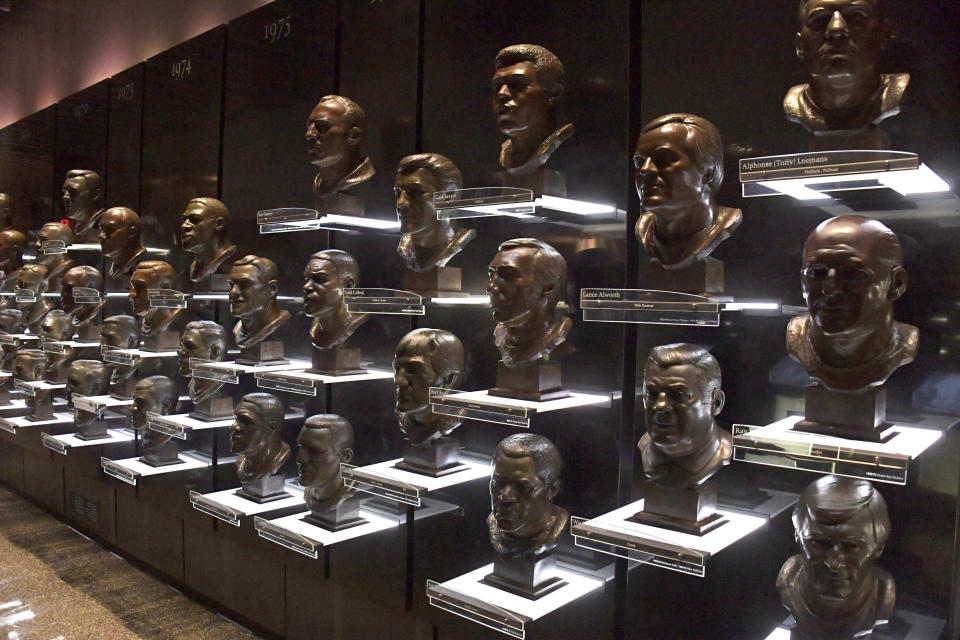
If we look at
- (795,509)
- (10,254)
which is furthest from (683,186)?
(10,254)

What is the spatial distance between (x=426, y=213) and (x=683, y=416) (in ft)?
4.81

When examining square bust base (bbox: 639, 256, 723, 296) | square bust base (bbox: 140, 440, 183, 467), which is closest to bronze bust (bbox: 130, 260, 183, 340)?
square bust base (bbox: 140, 440, 183, 467)

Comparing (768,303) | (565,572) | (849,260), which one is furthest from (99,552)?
(849,260)

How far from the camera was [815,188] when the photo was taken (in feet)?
6.84

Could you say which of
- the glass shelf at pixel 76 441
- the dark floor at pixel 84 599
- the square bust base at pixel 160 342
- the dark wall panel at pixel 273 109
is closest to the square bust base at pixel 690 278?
the dark wall panel at pixel 273 109

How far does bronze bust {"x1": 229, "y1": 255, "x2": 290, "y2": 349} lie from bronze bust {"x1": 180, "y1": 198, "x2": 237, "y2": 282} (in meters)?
0.50

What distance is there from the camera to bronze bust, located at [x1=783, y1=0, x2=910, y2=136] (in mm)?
1933

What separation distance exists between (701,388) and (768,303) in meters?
→ 0.41

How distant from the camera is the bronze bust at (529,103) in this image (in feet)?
8.84

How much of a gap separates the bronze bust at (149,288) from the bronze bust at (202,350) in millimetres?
550

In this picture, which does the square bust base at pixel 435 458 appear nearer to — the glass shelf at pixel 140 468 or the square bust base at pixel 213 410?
the square bust base at pixel 213 410

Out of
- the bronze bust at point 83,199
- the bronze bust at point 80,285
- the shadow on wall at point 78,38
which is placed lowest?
the bronze bust at point 80,285

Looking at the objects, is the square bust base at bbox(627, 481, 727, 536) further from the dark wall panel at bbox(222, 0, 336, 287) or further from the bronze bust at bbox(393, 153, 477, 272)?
the dark wall panel at bbox(222, 0, 336, 287)

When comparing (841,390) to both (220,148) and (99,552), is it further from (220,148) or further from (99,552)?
(99,552)
